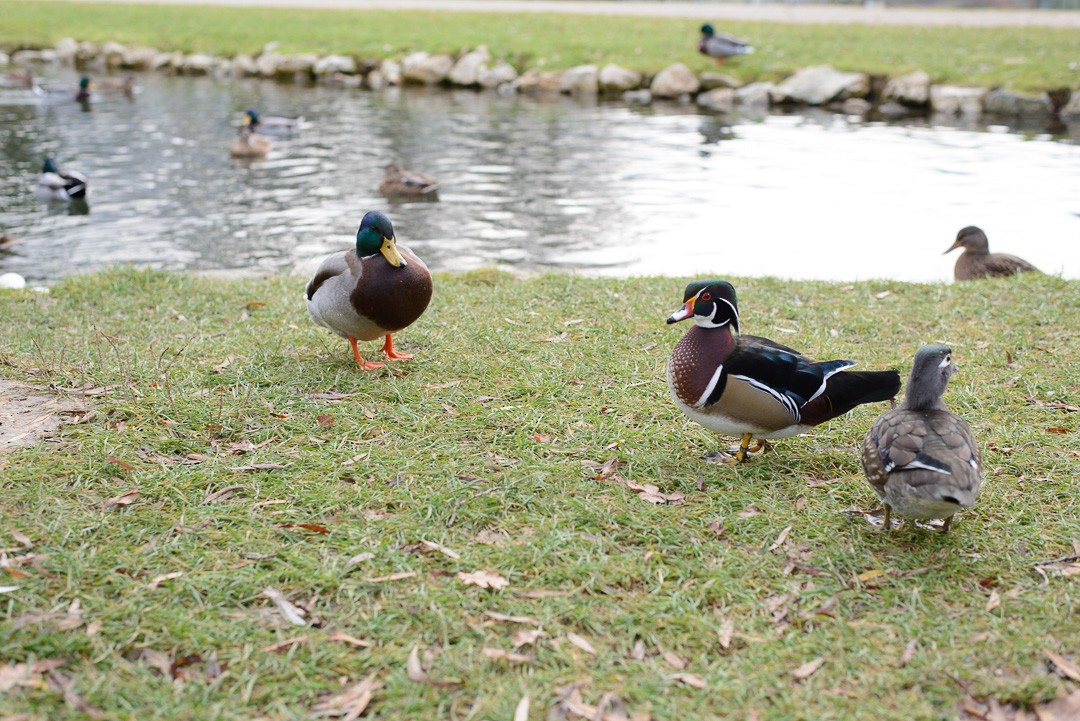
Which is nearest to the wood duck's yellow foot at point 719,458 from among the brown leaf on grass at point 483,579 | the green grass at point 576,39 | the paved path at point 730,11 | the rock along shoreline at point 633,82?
the brown leaf on grass at point 483,579

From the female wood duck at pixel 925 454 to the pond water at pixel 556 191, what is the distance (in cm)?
472

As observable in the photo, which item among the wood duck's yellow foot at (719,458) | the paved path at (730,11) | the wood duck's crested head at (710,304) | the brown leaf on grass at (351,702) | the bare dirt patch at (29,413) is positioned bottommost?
the brown leaf on grass at (351,702)

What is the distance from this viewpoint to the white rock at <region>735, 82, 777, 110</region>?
721 inches

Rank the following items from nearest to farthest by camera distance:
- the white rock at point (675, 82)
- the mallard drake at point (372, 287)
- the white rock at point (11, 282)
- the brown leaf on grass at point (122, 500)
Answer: the brown leaf on grass at point (122, 500) < the mallard drake at point (372, 287) < the white rock at point (11, 282) < the white rock at point (675, 82)

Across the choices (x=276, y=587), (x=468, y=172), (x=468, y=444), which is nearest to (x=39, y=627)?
(x=276, y=587)

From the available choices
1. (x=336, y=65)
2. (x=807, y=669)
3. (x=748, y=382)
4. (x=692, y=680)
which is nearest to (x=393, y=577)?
(x=692, y=680)

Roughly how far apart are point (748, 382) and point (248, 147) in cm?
1187

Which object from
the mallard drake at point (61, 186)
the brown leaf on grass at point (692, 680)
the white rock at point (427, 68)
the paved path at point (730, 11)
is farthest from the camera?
the paved path at point (730, 11)

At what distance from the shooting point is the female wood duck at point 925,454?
318cm

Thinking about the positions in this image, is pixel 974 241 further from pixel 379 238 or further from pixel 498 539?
pixel 498 539

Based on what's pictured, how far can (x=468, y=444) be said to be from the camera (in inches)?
166

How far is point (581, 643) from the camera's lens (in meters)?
2.97

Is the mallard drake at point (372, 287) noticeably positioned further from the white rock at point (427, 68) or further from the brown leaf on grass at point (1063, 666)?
the white rock at point (427, 68)

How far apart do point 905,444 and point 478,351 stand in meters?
2.69
